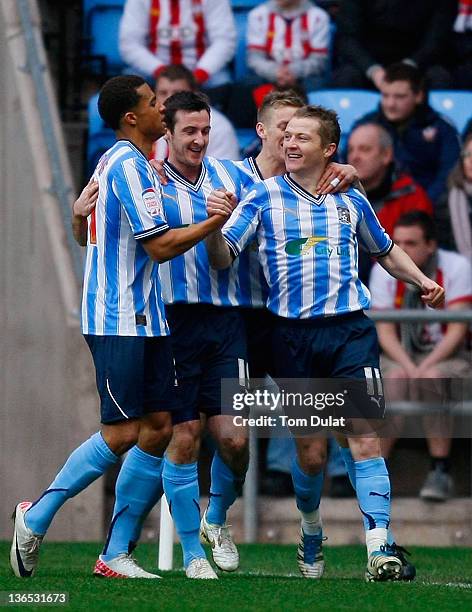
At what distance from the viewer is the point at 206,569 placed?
20.6 ft

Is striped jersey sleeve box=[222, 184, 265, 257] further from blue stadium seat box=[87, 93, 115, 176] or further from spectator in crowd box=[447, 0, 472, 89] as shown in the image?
spectator in crowd box=[447, 0, 472, 89]

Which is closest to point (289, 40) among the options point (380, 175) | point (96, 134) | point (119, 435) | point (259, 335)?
point (96, 134)

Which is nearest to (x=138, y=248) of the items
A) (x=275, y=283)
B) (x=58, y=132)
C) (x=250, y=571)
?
(x=275, y=283)

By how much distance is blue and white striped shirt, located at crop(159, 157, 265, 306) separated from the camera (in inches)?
263

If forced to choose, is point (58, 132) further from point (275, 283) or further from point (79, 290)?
point (275, 283)

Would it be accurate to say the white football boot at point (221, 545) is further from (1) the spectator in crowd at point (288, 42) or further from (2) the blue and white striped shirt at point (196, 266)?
(1) the spectator in crowd at point (288, 42)

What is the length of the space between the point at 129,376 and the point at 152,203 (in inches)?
26.8

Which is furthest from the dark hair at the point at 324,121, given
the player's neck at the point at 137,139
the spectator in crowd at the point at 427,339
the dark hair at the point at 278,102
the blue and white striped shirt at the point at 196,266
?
the spectator in crowd at the point at 427,339

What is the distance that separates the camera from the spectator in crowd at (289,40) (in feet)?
36.3

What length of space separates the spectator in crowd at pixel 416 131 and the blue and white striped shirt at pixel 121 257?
4381mm

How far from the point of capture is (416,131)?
1033cm

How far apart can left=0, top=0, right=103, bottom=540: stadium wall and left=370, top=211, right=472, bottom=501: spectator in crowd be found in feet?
5.82

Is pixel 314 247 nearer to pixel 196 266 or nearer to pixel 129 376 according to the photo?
pixel 196 266

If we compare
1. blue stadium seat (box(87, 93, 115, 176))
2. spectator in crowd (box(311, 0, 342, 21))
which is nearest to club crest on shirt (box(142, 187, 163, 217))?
blue stadium seat (box(87, 93, 115, 176))
